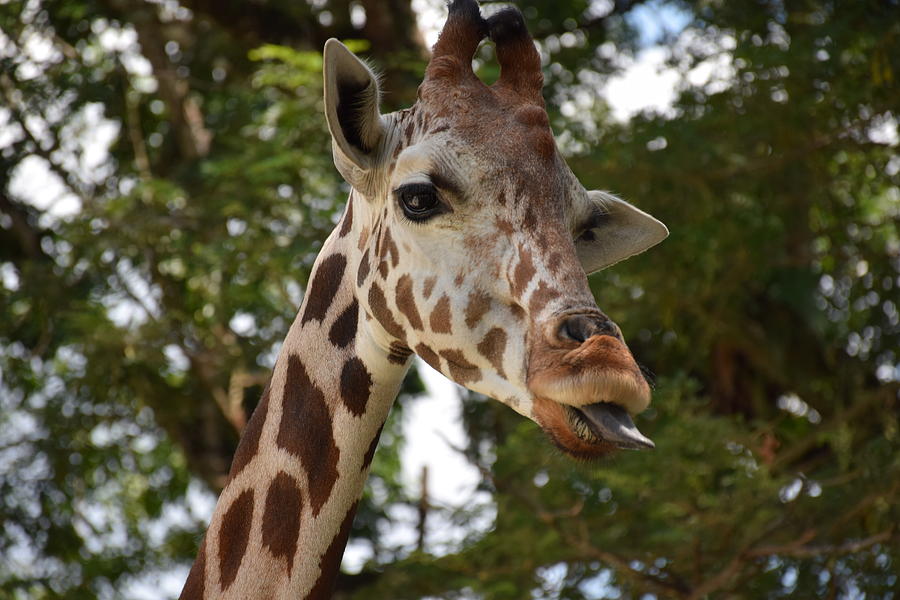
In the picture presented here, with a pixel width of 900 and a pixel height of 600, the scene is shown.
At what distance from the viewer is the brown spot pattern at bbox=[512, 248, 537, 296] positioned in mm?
3143

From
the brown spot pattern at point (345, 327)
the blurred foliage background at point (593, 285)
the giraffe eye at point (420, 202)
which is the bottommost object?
the blurred foliage background at point (593, 285)

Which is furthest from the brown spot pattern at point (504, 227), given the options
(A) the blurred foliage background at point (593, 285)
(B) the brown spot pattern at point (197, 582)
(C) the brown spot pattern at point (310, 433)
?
(A) the blurred foliage background at point (593, 285)

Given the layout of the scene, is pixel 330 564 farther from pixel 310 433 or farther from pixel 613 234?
pixel 613 234

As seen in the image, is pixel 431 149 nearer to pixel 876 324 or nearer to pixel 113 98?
pixel 876 324

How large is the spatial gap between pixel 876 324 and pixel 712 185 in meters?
2.33

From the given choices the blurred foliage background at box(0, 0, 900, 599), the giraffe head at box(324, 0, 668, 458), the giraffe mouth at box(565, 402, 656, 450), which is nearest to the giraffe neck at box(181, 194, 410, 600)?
the giraffe head at box(324, 0, 668, 458)

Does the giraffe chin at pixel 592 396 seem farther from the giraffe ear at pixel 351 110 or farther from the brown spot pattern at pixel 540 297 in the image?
the giraffe ear at pixel 351 110

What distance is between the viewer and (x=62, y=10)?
11359 mm

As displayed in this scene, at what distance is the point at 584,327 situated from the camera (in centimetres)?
292

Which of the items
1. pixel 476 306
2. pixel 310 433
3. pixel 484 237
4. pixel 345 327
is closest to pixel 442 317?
pixel 476 306

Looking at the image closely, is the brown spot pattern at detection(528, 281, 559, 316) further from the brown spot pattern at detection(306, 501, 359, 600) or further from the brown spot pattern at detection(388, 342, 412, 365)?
the brown spot pattern at detection(306, 501, 359, 600)

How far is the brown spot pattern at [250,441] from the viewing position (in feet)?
12.4


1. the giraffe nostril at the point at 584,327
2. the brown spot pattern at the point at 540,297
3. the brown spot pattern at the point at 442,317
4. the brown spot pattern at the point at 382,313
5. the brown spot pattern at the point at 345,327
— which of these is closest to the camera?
the giraffe nostril at the point at 584,327

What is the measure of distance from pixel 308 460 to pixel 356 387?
279mm
